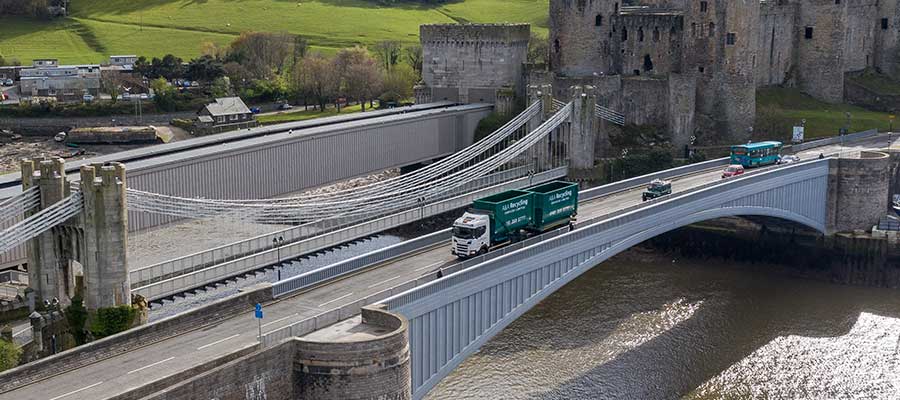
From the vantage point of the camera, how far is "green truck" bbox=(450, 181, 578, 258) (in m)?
41.4

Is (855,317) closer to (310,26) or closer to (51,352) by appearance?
(51,352)

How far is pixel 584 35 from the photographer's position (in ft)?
258

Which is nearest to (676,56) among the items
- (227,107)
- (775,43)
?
(775,43)

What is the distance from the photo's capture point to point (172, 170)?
4866 cm

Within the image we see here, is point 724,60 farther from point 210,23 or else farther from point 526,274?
Answer: point 210,23

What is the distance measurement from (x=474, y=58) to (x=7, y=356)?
49806 millimetres

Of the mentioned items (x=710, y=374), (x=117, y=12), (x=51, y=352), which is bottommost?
(x=710, y=374)

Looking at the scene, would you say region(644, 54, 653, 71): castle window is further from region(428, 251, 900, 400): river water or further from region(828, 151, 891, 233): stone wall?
region(428, 251, 900, 400): river water

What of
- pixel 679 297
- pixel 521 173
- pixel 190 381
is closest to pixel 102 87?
pixel 521 173

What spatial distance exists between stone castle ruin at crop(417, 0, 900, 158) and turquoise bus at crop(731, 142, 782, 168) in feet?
28.8

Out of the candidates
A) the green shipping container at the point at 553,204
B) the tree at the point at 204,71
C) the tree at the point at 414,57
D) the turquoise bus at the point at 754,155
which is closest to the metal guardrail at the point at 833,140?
the turquoise bus at the point at 754,155

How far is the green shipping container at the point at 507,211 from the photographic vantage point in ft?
141

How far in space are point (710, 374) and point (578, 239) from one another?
8.04m

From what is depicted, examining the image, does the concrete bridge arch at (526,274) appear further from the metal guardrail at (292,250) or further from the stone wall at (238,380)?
the metal guardrail at (292,250)
